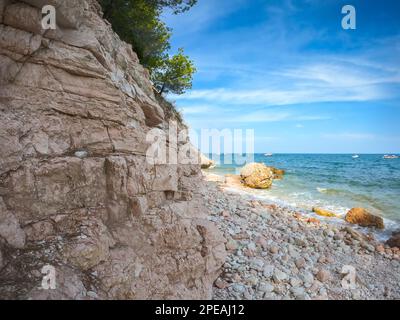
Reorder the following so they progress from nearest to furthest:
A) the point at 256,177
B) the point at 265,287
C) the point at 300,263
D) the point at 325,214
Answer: the point at 265,287
the point at 300,263
the point at 325,214
the point at 256,177

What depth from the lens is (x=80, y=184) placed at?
4.73 m

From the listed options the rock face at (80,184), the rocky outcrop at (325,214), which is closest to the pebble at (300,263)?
the rock face at (80,184)

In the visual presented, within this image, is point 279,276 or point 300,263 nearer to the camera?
point 279,276

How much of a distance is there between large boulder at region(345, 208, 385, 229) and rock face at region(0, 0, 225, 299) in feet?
37.2

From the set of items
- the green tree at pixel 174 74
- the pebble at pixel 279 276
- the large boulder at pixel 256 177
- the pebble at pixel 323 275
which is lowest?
Result: the pebble at pixel 323 275

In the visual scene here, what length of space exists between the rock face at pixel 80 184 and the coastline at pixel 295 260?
1339mm

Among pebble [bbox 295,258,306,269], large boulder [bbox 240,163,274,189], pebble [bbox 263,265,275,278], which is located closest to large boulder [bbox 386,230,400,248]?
pebble [bbox 295,258,306,269]

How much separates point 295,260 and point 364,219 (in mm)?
8309

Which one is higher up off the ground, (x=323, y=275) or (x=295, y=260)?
(x=295, y=260)

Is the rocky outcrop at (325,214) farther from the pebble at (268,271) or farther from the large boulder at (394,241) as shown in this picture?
the pebble at (268,271)

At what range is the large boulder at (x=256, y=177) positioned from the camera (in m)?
24.1

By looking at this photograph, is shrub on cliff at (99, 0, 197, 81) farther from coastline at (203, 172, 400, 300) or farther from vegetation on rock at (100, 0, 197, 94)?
coastline at (203, 172, 400, 300)

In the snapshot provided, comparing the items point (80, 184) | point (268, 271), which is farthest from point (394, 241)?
point (80, 184)

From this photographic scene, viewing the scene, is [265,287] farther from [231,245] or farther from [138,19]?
[138,19]
